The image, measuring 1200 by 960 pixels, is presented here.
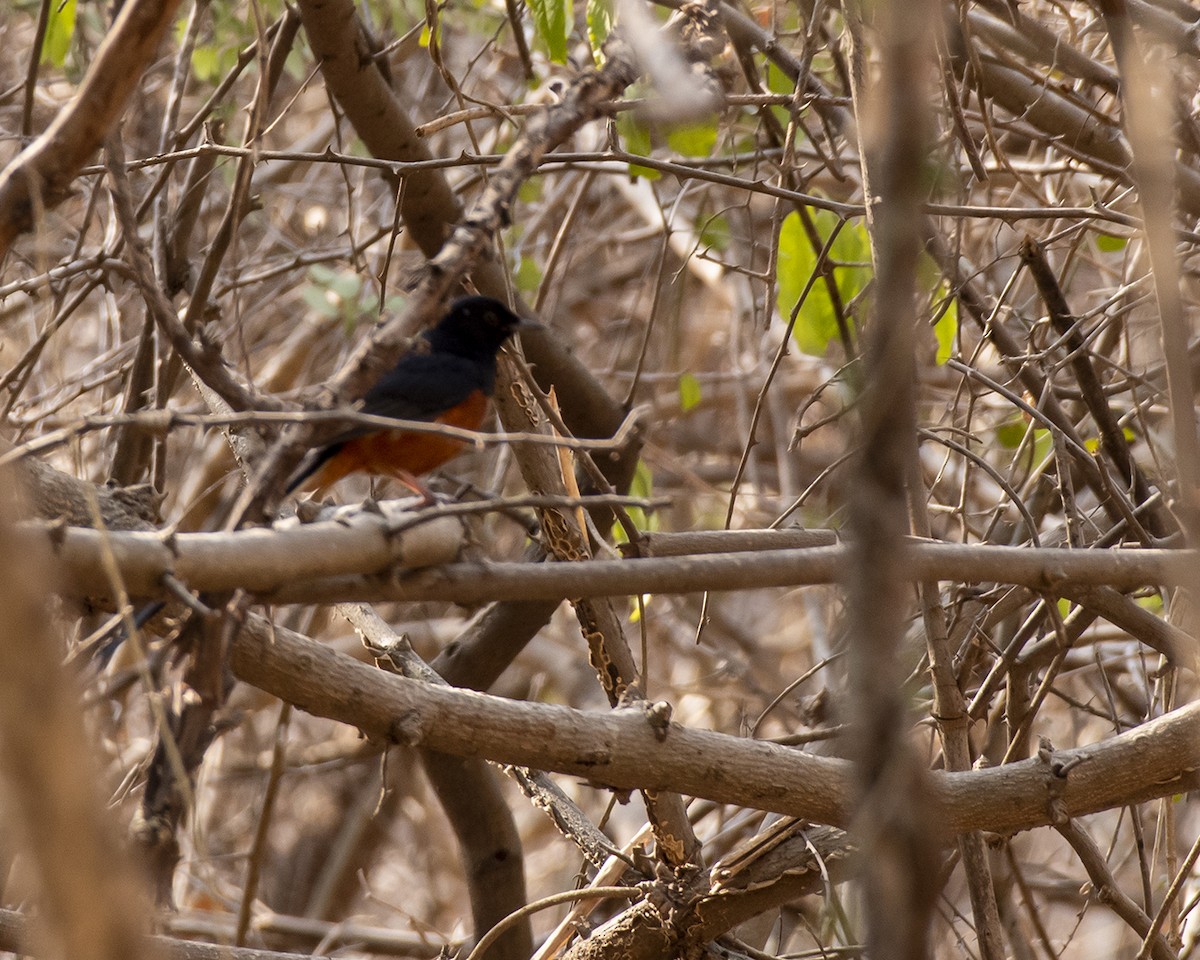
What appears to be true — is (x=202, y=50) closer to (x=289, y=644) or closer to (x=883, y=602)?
(x=289, y=644)

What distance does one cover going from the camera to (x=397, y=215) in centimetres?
359

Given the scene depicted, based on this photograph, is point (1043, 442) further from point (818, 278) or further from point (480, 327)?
point (480, 327)

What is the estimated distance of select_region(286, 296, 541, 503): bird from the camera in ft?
12.8

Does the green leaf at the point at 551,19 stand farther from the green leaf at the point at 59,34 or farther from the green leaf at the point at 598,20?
the green leaf at the point at 59,34

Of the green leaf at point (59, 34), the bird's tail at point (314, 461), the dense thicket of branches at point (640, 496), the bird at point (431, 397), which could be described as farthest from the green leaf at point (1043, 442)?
the green leaf at point (59, 34)

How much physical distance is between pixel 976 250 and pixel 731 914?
145 inches

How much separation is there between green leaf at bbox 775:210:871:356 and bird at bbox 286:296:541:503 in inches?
35.9

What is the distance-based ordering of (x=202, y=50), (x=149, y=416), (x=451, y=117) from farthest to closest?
1. (x=202, y=50)
2. (x=451, y=117)
3. (x=149, y=416)

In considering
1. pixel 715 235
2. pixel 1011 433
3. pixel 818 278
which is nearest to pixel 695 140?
pixel 715 235

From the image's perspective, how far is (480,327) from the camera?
4.36 metres

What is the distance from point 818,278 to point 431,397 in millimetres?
1347

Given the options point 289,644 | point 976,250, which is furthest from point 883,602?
point 976,250

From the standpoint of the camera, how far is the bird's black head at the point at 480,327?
4328mm

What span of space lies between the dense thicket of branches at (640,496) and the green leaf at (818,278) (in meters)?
0.02
